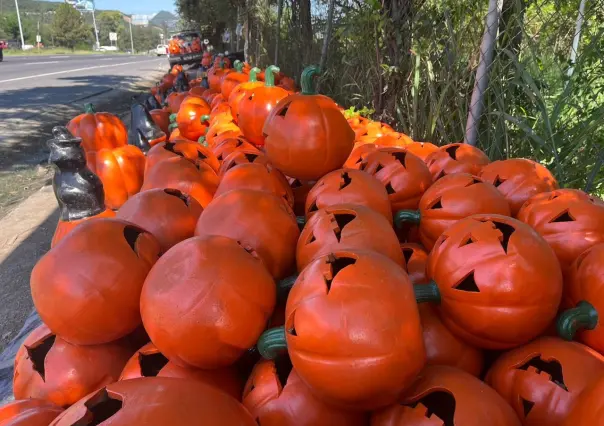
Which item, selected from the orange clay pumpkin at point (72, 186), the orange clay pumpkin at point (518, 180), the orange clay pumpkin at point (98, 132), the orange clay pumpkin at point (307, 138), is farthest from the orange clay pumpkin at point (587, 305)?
the orange clay pumpkin at point (98, 132)

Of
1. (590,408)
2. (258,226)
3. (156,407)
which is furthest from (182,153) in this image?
(590,408)

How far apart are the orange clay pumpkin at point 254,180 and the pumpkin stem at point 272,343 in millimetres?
823

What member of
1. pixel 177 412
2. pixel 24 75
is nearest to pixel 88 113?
pixel 177 412

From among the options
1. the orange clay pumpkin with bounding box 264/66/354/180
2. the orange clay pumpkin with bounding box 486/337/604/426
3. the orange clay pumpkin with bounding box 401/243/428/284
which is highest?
the orange clay pumpkin with bounding box 264/66/354/180

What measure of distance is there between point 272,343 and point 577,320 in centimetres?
81

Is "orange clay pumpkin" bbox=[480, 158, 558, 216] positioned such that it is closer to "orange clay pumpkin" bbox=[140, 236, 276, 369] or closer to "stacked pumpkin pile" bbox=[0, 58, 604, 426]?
"stacked pumpkin pile" bbox=[0, 58, 604, 426]

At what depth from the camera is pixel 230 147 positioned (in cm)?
274

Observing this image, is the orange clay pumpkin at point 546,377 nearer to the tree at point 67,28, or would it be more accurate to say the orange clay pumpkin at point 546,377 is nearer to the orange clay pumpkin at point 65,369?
the orange clay pumpkin at point 65,369

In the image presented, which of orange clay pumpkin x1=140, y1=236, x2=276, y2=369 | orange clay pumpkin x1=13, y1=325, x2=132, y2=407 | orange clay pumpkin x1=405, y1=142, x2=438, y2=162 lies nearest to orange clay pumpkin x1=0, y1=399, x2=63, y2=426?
orange clay pumpkin x1=13, y1=325, x2=132, y2=407

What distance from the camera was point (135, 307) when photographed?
1.35 metres

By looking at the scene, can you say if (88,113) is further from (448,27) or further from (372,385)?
(372,385)

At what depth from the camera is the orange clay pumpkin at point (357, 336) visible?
39.1 inches

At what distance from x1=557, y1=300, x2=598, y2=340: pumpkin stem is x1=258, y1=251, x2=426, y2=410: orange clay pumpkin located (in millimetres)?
449

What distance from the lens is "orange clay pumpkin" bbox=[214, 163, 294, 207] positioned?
193cm
